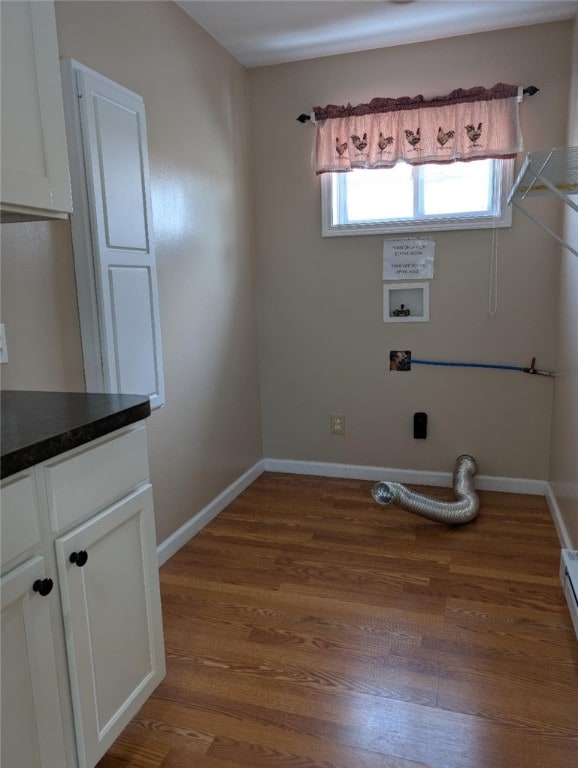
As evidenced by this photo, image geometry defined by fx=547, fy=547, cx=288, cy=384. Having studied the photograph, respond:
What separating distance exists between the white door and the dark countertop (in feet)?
1.65

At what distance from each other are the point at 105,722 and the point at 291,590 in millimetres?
1043

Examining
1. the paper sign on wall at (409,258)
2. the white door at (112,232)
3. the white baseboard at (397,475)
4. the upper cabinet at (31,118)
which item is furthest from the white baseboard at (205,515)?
the upper cabinet at (31,118)

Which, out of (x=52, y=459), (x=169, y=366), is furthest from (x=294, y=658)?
(x=169, y=366)

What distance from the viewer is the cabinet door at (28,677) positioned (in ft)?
3.27

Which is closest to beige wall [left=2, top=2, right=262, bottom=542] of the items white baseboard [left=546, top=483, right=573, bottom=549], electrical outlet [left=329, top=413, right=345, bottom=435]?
electrical outlet [left=329, top=413, right=345, bottom=435]

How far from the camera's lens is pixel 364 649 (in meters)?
1.86

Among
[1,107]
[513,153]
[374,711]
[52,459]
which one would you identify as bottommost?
[374,711]

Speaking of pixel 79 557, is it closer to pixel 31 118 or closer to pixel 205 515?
pixel 31 118

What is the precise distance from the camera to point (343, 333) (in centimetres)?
330

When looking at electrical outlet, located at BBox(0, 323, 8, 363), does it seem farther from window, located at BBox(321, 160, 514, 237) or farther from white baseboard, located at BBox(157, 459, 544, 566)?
window, located at BBox(321, 160, 514, 237)

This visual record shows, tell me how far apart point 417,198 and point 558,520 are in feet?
6.06

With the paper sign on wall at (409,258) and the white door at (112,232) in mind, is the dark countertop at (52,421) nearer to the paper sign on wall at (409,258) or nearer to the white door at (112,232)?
the white door at (112,232)

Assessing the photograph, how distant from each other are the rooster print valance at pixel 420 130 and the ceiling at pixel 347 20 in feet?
0.98

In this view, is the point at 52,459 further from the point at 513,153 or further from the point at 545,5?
the point at 545,5
